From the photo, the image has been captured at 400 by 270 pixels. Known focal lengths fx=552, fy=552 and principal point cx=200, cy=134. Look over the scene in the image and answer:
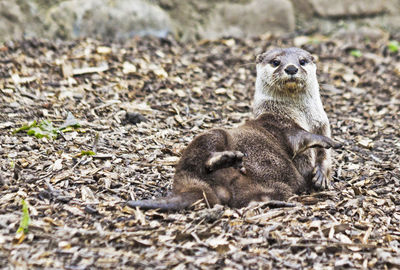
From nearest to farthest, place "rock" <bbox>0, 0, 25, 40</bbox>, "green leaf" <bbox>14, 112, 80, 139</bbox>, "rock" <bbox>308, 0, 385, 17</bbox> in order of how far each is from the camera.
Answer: "green leaf" <bbox>14, 112, 80, 139</bbox>, "rock" <bbox>0, 0, 25, 40</bbox>, "rock" <bbox>308, 0, 385, 17</bbox>

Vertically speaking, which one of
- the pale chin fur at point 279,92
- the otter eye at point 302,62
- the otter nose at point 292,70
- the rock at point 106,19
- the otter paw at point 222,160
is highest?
the rock at point 106,19

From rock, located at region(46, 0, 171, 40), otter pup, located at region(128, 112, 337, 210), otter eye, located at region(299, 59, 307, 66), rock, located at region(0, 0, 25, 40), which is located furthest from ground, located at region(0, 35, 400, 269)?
otter eye, located at region(299, 59, 307, 66)

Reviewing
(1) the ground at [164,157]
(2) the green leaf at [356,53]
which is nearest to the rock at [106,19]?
(1) the ground at [164,157]

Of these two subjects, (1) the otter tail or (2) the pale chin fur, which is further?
(2) the pale chin fur

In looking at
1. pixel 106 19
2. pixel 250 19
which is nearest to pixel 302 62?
pixel 106 19

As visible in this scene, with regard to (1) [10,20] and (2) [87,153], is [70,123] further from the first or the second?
(1) [10,20]

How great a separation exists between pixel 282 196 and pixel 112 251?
1.51 meters

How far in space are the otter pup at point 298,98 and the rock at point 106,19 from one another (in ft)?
10.7

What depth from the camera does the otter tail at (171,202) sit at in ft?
11.4

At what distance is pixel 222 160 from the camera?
3697 mm

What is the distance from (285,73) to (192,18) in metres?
3.84

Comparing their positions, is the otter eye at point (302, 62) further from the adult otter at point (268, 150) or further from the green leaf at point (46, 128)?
the green leaf at point (46, 128)

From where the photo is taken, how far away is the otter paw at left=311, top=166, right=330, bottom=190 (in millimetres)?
4336

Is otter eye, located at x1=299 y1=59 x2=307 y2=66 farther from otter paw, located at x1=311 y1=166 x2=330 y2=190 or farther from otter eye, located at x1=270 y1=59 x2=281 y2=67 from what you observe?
otter paw, located at x1=311 y1=166 x2=330 y2=190
